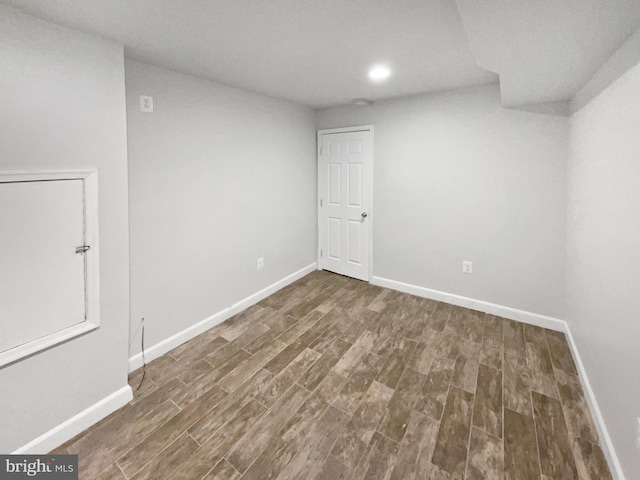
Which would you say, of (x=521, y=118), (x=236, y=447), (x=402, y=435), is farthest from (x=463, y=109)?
(x=236, y=447)

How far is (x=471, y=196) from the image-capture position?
3.10 metres

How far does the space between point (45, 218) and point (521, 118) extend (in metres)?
3.64

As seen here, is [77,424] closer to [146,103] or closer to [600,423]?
[146,103]

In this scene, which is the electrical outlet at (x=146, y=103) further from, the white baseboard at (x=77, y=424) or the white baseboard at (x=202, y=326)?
the white baseboard at (x=77, y=424)

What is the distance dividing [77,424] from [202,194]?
178cm

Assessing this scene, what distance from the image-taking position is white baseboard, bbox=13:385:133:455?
61.6 inches

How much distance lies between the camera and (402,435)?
5.49 ft

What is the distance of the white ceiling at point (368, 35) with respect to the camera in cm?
128

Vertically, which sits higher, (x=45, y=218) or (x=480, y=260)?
(x=45, y=218)

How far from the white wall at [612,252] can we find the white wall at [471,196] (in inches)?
18.7

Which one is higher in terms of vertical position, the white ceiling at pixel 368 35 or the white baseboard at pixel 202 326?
the white ceiling at pixel 368 35

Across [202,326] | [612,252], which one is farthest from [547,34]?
[202,326]

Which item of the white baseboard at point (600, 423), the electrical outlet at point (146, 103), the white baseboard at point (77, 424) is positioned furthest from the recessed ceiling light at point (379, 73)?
the white baseboard at point (77, 424)

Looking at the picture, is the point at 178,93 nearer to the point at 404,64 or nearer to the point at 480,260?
the point at 404,64
